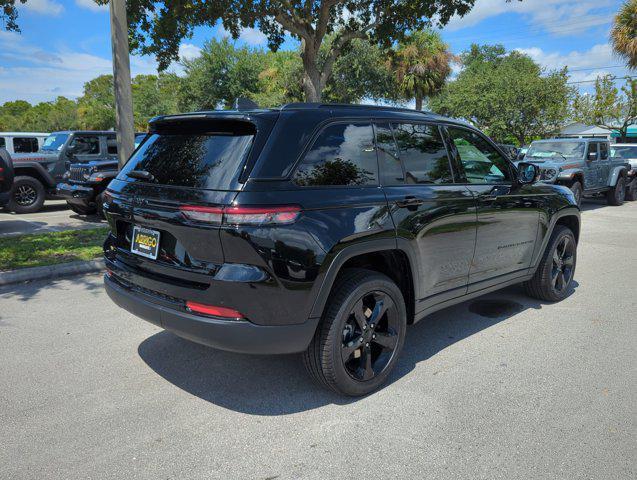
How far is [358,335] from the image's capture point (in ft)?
10.7

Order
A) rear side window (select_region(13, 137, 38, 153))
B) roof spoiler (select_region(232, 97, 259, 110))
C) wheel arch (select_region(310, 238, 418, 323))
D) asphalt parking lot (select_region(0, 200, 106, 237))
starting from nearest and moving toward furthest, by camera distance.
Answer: wheel arch (select_region(310, 238, 418, 323)) < roof spoiler (select_region(232, 97, 259, 110)) < asphalt parking lot (select_region(0, 200, 106, 237)) < rear side window (select_region(13, 137, 38, 153))

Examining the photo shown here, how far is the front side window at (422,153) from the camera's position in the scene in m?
3.63

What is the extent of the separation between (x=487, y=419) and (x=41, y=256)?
6.01 m

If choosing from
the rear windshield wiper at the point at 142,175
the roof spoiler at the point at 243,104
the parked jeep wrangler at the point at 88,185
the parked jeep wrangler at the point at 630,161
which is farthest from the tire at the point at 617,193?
the rear windshield wiper at the point at 142,175

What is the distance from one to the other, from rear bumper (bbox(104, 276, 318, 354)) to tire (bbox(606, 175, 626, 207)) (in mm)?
15134

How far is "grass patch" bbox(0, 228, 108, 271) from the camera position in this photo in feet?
20.9

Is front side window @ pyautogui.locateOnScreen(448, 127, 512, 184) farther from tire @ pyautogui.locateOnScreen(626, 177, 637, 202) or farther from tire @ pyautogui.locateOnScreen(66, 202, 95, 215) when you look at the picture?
tire @ pyautogui.locateOnScreen(626, 177, 637, 202)

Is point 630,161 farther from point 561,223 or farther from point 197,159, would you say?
point 197,159

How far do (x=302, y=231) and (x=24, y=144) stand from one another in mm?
15783

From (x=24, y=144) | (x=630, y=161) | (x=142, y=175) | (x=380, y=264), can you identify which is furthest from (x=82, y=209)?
(x=630, y=161)

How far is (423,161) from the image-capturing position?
3762 mm

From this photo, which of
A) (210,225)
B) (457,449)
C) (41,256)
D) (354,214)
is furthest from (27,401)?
(41,256)

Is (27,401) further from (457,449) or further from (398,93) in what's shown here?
(398,93)

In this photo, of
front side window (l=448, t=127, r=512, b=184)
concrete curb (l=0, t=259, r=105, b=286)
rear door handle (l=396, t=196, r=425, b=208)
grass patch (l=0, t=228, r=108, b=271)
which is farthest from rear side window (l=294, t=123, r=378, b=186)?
grass patch (l=0, t=228, r=108, b=271)
